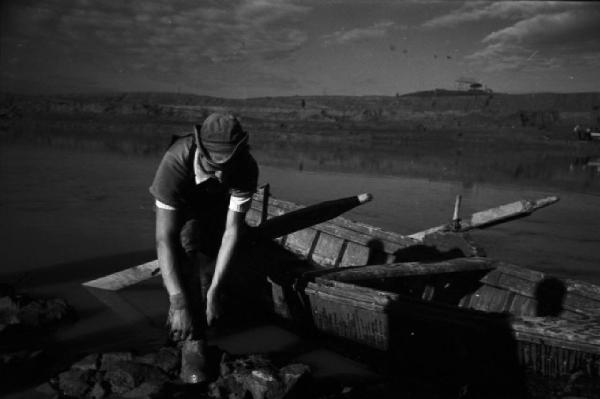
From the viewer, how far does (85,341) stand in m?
4.61

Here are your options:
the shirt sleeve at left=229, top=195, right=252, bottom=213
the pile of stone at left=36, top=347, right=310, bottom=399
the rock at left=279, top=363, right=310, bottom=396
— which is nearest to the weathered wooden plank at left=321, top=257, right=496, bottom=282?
the rock at left=279, top=363, right=310, bottom=396

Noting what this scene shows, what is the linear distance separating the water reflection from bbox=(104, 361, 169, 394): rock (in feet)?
43.1

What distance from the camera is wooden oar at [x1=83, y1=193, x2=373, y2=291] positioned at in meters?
5.68

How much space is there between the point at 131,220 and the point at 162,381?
5.92m

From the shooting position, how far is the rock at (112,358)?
393 centimetres

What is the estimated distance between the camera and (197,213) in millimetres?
3781

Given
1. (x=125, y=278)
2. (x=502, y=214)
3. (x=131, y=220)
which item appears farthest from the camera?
(x=131, y=220)

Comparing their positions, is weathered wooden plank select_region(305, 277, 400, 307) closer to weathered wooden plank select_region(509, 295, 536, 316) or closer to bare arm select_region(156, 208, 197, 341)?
bare arm select_region(156, 208, 197, 341)

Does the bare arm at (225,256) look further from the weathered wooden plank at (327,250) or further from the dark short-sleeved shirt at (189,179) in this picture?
the weathered wooden plank at (327,250)

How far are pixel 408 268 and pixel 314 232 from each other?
233cm

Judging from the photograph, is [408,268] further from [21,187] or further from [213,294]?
[21,187]

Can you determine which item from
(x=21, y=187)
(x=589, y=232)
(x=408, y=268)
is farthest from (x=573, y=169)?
(x=21, y=187)

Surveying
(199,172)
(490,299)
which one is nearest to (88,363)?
(199,172)

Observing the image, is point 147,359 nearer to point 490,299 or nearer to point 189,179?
point 189,179
